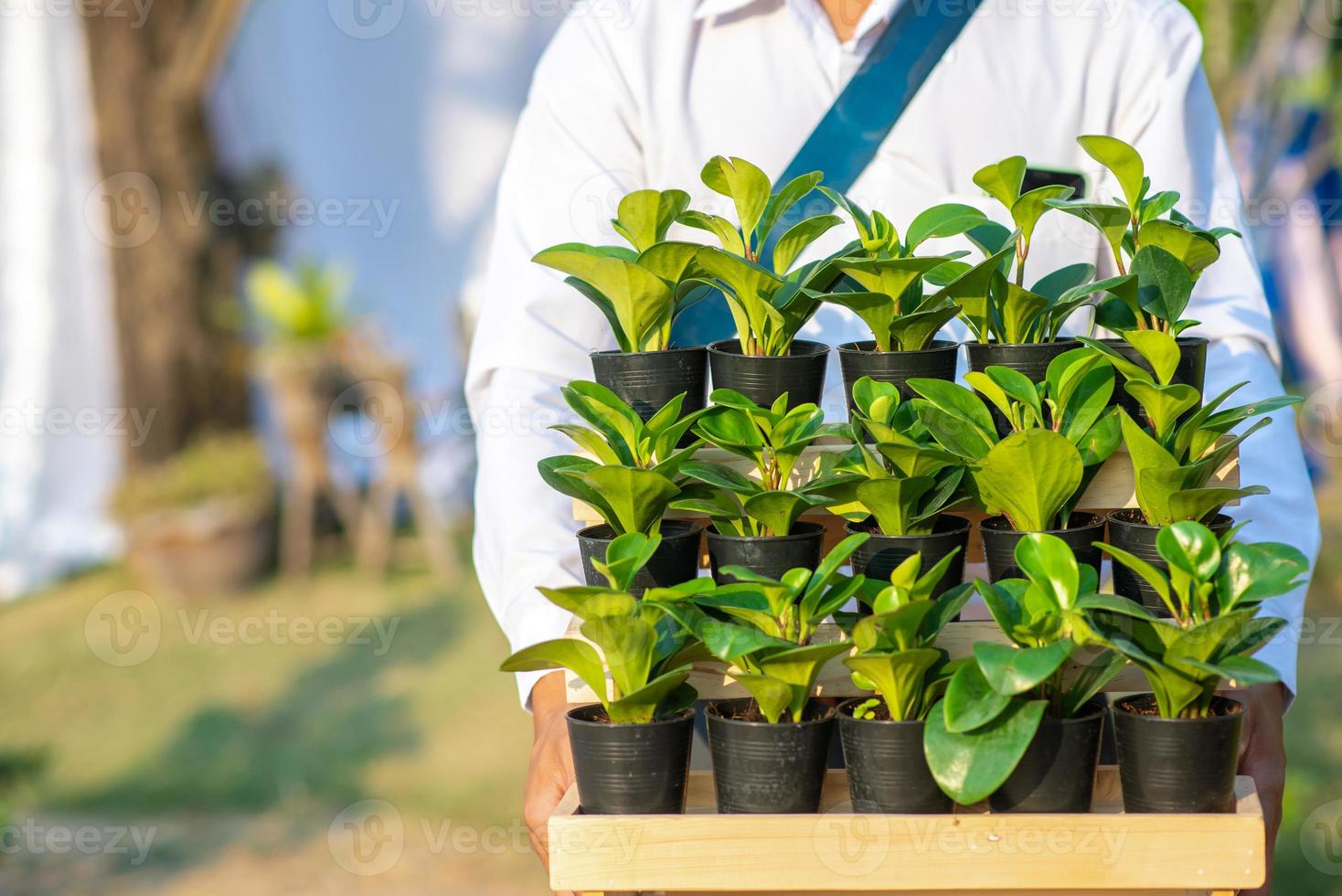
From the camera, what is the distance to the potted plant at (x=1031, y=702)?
30.4 inches

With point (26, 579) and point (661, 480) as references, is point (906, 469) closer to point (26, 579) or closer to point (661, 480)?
point (661, 480)

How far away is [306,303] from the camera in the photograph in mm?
4742

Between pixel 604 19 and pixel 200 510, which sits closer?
pixel 604 19

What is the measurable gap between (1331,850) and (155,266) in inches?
174

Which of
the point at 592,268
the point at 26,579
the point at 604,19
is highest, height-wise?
the point at 604,19

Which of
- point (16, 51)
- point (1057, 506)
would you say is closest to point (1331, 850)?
point (1057, 506)

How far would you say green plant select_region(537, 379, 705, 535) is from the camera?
89 centimetres

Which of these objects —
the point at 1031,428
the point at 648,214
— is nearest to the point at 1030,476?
the point at 1031,428

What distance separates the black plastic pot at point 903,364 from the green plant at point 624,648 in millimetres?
243

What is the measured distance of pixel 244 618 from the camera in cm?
466

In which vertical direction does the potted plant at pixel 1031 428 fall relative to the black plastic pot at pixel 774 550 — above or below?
above

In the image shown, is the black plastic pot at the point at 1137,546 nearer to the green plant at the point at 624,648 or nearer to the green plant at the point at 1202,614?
the green plant at the point at 1202,614

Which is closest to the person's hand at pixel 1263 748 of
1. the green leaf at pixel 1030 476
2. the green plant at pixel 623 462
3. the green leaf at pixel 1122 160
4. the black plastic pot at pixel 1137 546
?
the black plastic pot at pixel 1137 546

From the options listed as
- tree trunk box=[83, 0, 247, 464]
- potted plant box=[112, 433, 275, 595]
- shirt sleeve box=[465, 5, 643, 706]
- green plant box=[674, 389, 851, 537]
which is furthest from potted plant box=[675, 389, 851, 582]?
tree trunk box=[83, 0, 247, 464]
